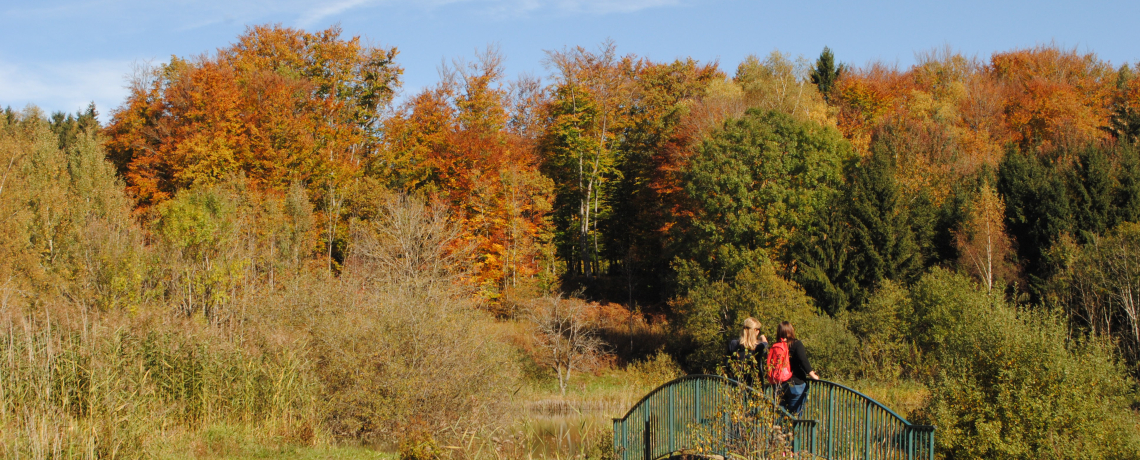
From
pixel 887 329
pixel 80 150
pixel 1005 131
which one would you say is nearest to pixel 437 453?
pixel 887 329

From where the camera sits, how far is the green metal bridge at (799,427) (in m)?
6.89

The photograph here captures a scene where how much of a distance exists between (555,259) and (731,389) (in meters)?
37.2

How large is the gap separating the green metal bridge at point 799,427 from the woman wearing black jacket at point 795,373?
0.14 m

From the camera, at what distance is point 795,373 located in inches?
316

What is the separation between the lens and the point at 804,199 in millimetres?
33938

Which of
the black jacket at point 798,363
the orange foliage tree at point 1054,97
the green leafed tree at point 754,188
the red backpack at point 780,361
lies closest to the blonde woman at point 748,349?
the red backpack at point 780,361

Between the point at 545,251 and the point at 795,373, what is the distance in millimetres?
31951

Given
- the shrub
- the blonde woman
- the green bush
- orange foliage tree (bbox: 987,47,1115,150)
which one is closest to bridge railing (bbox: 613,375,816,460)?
the blonde woman

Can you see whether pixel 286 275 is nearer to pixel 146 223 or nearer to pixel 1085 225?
pixel 146 223

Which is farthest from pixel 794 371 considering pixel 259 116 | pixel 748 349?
pixel 259 116

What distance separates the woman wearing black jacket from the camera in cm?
786

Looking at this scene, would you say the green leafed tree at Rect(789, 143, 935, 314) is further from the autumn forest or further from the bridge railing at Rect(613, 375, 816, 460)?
the bridge railing at Rect(613, 375, 816, 460)

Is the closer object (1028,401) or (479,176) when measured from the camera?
(1028,401)

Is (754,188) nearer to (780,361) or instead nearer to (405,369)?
(405,369)
